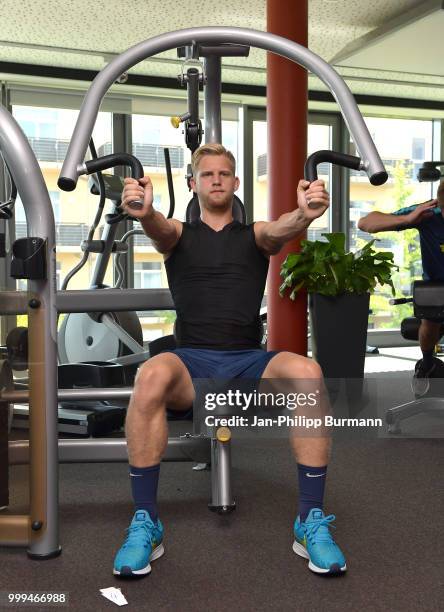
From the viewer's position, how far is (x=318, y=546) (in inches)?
67.6

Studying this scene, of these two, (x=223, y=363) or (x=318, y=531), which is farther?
(x=223, y=363)

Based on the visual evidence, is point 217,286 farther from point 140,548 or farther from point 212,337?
point 140,548

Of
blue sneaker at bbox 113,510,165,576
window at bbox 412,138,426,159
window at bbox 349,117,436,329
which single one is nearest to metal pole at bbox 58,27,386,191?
blue sneaker at bbox 113,510,165,576

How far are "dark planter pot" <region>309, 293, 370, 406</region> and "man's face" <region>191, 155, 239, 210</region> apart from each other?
1469 millimetres

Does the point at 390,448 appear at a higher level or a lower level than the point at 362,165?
lower

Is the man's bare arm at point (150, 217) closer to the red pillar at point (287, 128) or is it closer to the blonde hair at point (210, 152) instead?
the blonde hair at point (210, 152)

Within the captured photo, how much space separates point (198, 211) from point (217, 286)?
388 mm

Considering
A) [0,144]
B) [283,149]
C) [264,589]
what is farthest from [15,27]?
[264,589]

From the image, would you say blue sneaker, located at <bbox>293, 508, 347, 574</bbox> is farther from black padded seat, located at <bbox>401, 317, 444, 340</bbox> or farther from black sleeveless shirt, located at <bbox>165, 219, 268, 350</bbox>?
black padded seat, located at <bbox>401, 317, 444, 340</bbox>

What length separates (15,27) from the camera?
5.03 metres

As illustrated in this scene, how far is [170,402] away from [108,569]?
Result: 0.45m

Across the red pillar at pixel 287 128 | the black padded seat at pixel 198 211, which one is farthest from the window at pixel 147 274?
the black padded seat at pixel 198 211

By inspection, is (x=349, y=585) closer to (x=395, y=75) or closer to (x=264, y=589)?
(x=264, y=589)

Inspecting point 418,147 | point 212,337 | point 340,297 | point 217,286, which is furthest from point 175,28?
point 212,337
